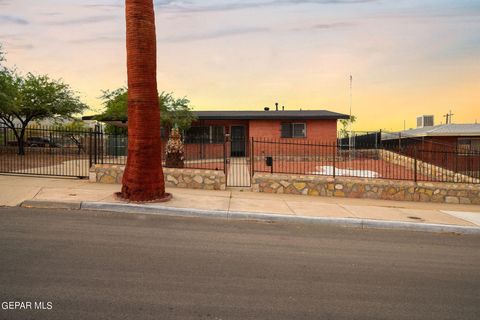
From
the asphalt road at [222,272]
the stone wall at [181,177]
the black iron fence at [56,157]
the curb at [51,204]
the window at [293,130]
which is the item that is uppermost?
the window at [293,130]

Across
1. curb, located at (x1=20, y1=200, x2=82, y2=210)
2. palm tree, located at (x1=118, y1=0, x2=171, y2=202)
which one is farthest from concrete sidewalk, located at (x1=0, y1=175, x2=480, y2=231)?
palm tree, located at (x1=118, y1=0, x2=171, y2=202)

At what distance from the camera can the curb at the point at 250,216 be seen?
8.20 metres

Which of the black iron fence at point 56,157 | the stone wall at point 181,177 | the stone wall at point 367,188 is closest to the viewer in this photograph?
the stone wall at point 181,177

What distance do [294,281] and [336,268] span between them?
0.95 meters

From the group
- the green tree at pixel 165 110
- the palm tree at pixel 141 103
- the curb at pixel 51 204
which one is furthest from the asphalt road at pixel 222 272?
the green tree at pixel 165 110

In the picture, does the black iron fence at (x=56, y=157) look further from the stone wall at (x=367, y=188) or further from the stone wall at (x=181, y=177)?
the stone wall at (x=367, y=188)

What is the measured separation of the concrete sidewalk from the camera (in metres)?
8.37

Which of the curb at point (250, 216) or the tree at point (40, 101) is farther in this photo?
the tree at point (40, 101)

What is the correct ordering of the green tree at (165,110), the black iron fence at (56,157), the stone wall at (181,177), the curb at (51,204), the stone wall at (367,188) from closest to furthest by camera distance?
1. the curb at (51,204)
2. the stone wall at (181,177)
3. the stone wall at (367,188)
4. the black iron fence at (56,157)
5. the green tree at (165,110)

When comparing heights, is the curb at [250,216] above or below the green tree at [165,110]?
below

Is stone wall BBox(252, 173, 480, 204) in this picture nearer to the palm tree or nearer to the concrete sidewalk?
the concrete sidewalk

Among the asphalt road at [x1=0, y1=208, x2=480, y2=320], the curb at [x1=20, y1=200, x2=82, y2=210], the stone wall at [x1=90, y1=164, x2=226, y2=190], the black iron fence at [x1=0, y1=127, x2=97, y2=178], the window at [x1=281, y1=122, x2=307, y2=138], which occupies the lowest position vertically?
the asphalt road at [x1=0, y1=208, x2=480, y2=320]

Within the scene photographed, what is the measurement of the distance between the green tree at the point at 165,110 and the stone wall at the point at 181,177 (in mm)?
6809

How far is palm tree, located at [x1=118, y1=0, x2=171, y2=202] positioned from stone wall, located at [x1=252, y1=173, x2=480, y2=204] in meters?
4.86
